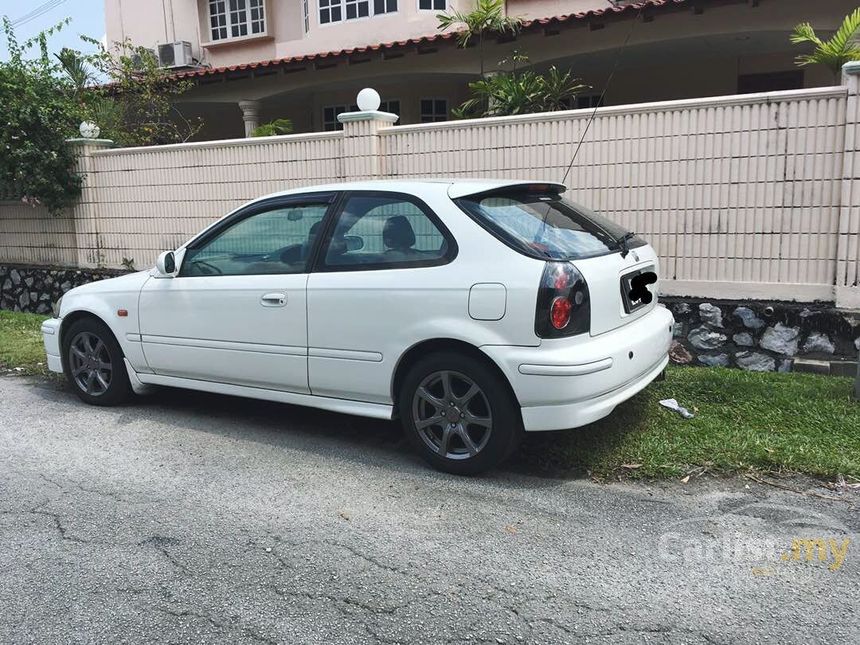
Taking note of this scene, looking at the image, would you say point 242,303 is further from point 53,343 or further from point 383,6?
point 383,6

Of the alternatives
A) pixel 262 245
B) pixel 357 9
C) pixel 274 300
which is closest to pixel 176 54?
pixel 357 9

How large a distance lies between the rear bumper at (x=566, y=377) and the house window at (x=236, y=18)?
14460 mm

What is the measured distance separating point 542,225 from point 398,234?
2.80 ft

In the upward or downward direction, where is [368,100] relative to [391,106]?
downward

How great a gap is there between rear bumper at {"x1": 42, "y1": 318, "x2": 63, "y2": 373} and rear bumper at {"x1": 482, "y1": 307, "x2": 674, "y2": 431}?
12.4 ft

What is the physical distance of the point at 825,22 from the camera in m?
9.68

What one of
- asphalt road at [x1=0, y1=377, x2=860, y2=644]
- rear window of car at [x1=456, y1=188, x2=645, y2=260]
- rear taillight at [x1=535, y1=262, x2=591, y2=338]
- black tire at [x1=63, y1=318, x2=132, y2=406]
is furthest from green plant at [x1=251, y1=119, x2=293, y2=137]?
rear taillight at [x1=535, y1=262, x2=591, y2=338]

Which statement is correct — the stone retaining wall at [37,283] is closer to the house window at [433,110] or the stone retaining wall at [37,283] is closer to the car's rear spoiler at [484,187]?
the car's rear spoiler at [484,187]

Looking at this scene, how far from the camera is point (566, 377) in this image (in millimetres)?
3928

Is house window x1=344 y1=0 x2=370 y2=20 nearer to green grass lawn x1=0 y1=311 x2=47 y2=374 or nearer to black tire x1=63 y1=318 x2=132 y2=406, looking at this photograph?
green grass lawn x1=0 y1=311 x2=47 y2=374

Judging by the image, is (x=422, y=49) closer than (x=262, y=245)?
No

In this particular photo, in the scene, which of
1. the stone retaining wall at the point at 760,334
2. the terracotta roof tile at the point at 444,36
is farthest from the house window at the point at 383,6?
the stone retaining wall at the point at 760,334

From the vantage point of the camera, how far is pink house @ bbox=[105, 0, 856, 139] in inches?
398

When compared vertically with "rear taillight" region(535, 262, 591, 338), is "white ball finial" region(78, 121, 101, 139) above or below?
above
